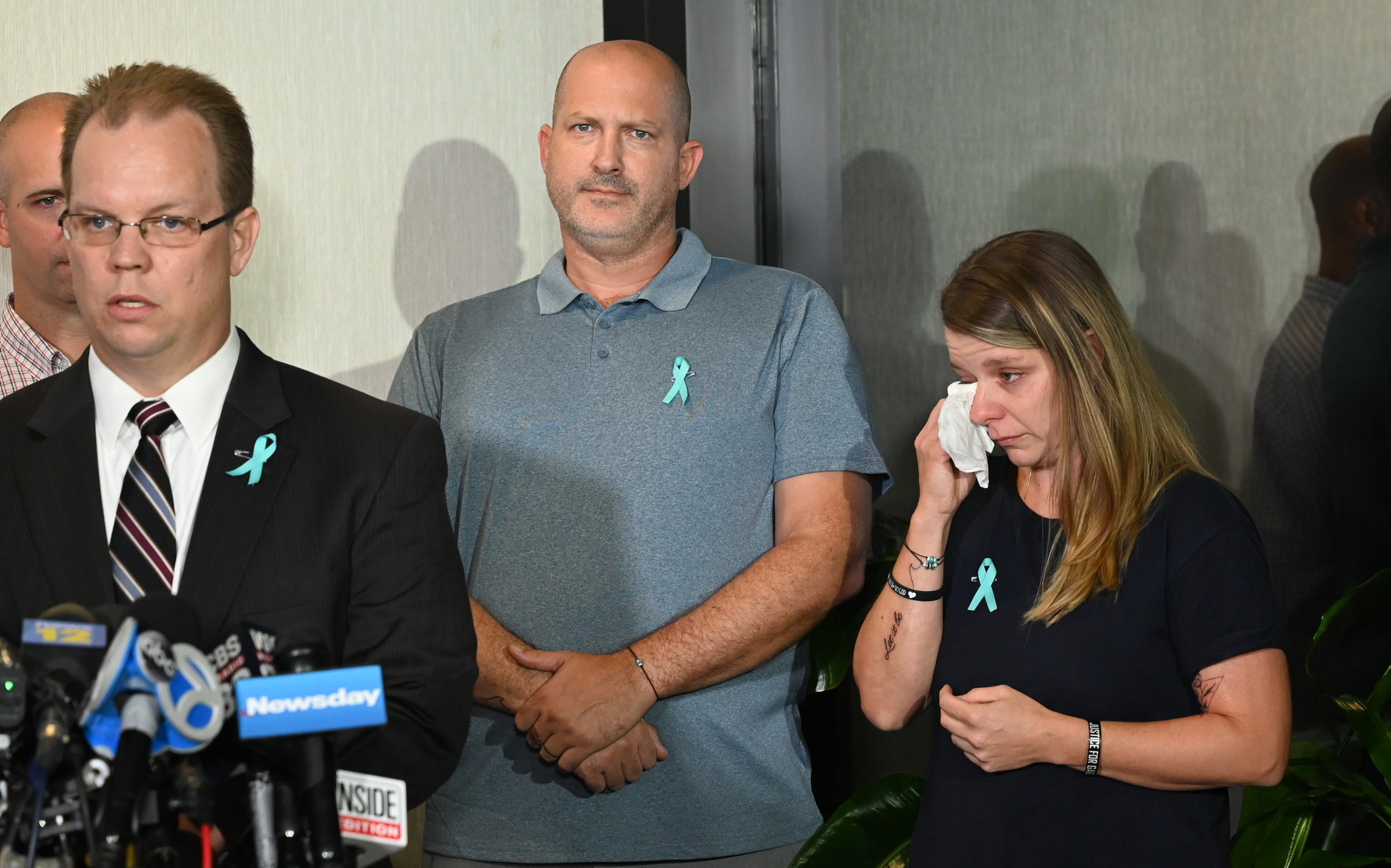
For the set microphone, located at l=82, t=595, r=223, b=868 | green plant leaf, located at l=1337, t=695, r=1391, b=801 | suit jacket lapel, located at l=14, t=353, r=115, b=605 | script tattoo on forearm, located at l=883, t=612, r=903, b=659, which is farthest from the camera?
green plant leaf, located at l=1337, t=695, r=1391, b=801

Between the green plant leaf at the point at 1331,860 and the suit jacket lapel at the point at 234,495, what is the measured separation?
1577 mm

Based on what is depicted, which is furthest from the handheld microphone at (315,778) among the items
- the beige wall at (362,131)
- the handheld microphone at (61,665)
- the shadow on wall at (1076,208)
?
the shadow on wall at (1076,208)

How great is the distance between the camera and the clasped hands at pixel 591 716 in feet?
6.32

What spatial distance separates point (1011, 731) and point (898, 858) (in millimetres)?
624

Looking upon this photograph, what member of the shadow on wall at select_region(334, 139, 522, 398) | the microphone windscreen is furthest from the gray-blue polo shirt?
the microphone windscreen

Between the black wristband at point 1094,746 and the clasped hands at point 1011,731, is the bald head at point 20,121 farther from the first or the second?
the black wristband at point 1094,746

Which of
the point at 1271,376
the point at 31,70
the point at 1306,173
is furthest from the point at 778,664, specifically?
the point at 31,70

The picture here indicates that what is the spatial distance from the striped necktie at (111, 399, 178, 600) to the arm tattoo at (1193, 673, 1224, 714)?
1171 millimetres

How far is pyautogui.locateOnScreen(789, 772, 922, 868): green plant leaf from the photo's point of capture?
2020 mm

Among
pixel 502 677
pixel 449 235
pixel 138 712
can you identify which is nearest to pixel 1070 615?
pixel 502 677

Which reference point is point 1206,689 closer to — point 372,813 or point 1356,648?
point 1356,648

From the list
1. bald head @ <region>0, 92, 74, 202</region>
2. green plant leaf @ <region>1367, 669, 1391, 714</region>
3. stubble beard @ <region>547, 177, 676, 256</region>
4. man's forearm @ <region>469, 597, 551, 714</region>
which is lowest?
green plant leaf @ <region>1367, 669, 1391, 714</region>

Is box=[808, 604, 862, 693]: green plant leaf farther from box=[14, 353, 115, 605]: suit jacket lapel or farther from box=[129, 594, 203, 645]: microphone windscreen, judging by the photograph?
box=[129, 594, 203, 645]: microphone windscreen

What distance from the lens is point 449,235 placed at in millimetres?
2736
